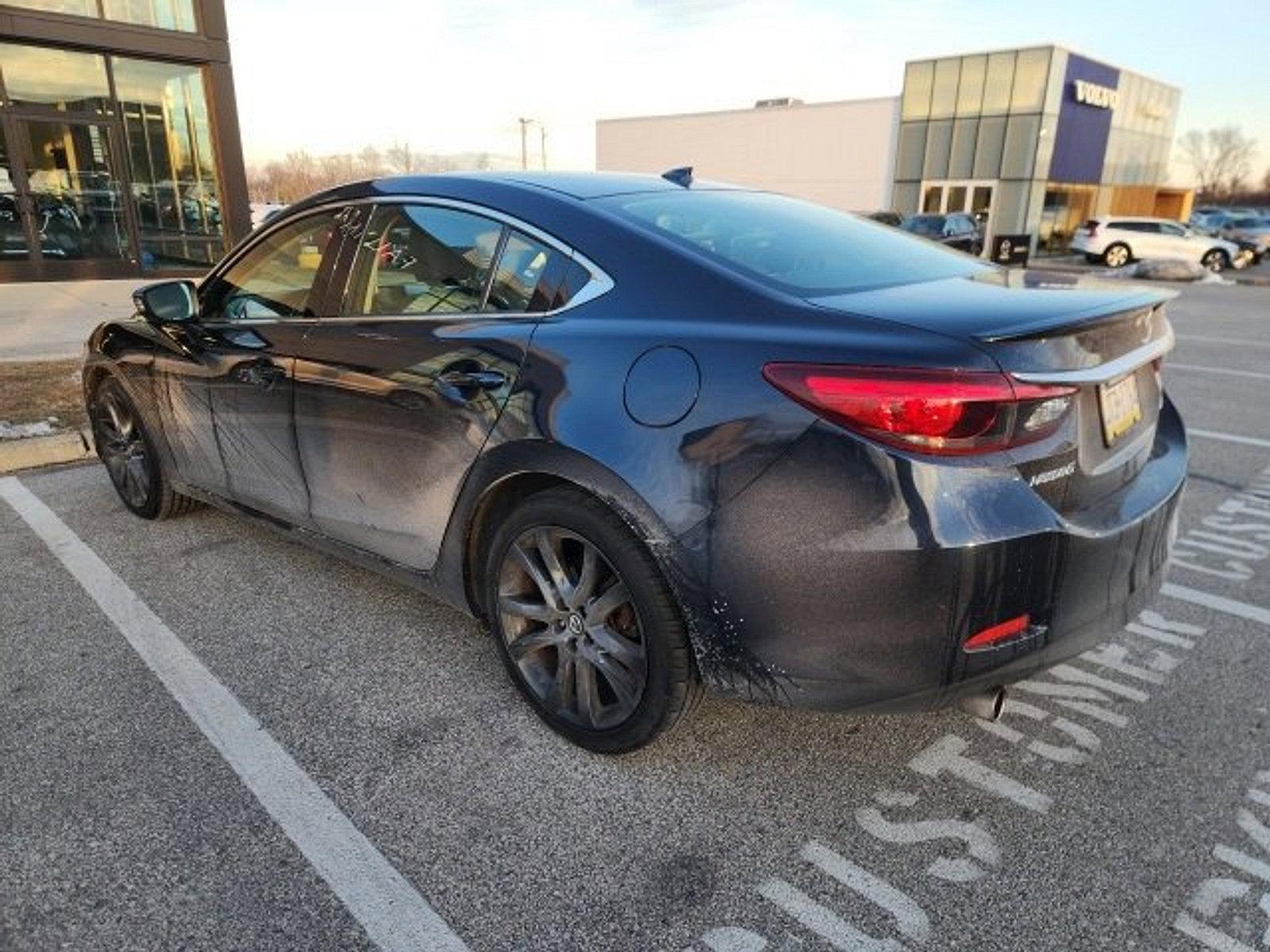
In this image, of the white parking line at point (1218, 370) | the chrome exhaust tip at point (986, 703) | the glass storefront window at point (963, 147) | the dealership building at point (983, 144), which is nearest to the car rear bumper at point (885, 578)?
the chrome exhaust tip at point (986, 703)

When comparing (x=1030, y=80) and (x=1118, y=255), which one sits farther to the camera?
(x=1030, y=80)

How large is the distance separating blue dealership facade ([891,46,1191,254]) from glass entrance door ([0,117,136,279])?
30.2 metres

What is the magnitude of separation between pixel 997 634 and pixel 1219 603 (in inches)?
82.9

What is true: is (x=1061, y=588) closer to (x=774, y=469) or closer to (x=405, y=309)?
(x=774, y=469)

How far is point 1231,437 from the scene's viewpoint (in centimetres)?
620

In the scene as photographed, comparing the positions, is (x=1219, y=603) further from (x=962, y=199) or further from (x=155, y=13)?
(x=962, y=199)

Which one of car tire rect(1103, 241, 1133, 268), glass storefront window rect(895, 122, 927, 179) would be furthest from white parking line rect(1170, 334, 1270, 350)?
glass storefront window rect(895, 122, 927, 179)

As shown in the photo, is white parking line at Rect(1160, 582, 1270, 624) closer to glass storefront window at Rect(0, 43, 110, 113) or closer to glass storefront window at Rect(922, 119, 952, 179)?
glass storefront window at Rect(0, 43, 110, 113)

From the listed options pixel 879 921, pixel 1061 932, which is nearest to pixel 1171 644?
pixel 1061 932

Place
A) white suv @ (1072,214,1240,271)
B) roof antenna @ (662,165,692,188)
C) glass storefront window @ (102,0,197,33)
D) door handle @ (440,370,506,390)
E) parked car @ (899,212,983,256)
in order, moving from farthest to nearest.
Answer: white suv @ (1072,214,1240,271), parked car @ (899,212,983,256), glass storefront window @ (102,0,197,33), roof antenna @ (662,165,692,188), door handle @ (440,370,506,390)

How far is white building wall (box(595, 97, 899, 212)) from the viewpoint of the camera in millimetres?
39375

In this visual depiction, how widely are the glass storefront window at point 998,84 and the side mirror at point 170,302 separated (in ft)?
122

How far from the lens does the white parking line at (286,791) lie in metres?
1.98

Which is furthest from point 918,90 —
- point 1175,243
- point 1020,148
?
point 1175,243
